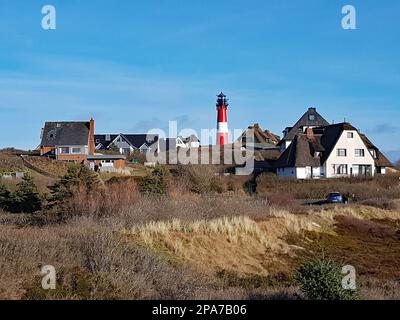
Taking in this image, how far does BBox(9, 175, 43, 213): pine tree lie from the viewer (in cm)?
3325

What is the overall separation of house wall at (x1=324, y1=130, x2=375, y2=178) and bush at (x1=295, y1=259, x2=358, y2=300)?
47223 mm

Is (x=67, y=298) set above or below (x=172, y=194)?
below

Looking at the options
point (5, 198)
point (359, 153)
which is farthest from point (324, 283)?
point (359, 153)

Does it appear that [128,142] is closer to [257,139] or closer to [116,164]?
[257,139]

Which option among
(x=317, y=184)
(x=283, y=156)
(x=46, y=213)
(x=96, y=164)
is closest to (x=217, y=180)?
(x=317, y=184)

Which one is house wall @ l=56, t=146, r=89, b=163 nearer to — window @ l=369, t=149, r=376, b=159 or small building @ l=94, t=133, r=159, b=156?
small building @ l=94, t=133, r=159, b=156

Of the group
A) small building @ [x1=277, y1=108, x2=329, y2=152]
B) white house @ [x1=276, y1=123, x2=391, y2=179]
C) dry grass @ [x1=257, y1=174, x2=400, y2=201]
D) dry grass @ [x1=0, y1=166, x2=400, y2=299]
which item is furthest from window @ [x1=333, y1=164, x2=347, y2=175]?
dry grass @ [x1=0, y1=166, x2=400, y2=299]

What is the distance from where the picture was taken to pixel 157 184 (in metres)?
32.4

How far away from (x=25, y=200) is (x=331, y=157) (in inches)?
1329

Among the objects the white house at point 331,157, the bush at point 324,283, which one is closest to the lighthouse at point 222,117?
the white house at point 331,157

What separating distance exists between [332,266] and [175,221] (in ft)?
44.3

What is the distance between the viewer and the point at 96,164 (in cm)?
6000

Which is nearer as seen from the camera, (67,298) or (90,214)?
(67,298)

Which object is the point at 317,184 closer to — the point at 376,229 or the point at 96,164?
the point at 376,229
